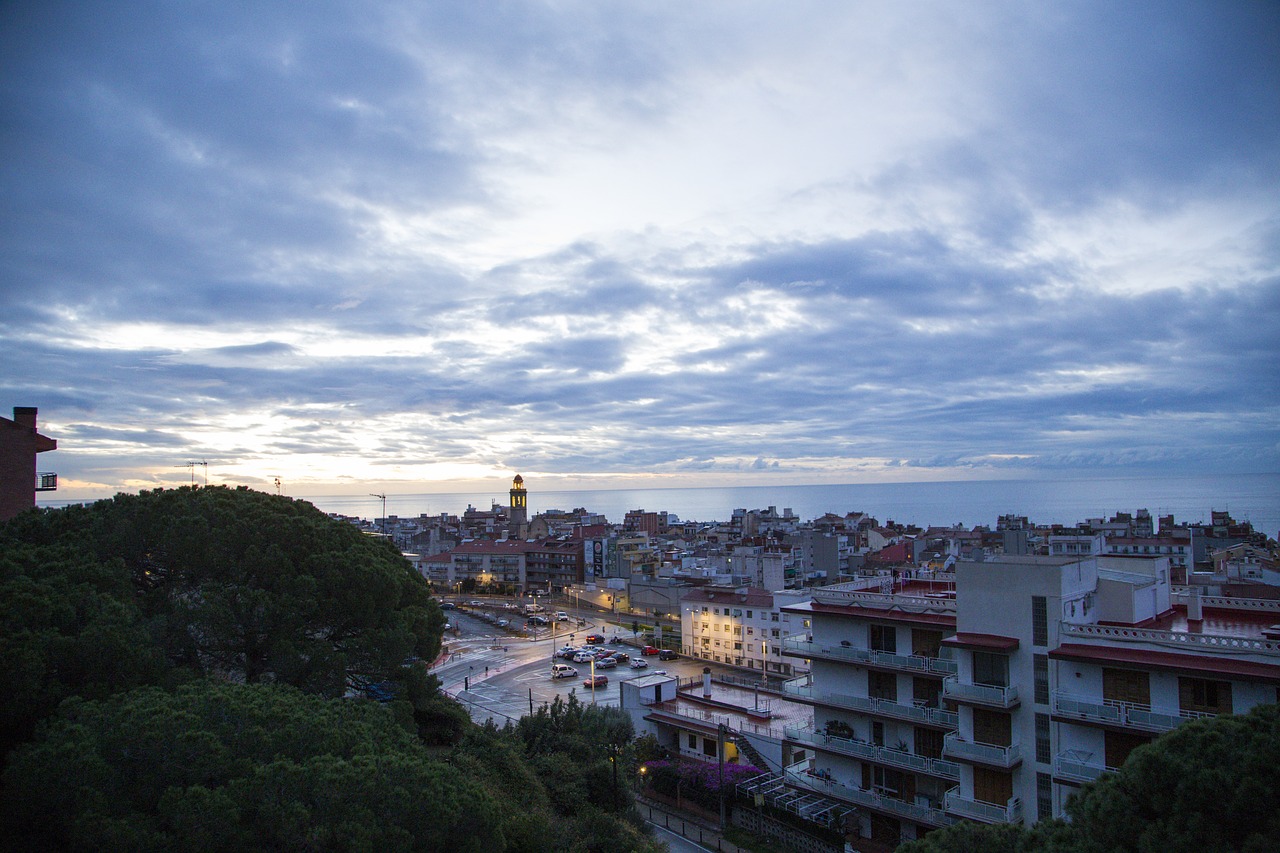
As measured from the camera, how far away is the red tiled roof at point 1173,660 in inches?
645

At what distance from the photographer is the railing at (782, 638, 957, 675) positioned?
72.7 feet

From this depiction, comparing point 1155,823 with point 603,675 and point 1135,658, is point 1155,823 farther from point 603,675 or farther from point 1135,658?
point 603,675

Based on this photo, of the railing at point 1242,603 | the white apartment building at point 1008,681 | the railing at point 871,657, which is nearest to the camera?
the white apartment building at point 1008,681

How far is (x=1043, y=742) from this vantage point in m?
19.4

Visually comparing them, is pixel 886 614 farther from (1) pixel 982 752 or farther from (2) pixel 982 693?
(1) pixel 982 752

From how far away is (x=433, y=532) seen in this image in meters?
119

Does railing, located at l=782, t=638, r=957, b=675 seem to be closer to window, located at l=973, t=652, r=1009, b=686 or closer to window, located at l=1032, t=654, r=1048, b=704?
window, located at l=973, t=652, r=1009, b=686

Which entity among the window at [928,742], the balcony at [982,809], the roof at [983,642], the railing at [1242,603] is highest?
the railing at [1242,603]

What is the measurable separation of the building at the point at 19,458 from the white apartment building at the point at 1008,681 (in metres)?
28.9

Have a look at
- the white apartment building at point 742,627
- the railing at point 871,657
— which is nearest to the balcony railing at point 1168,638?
the railing at point 871,657

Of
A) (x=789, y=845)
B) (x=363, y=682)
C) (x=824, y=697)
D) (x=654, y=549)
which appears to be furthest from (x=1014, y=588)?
(x=654, y=549)

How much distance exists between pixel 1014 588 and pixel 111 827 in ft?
64.4

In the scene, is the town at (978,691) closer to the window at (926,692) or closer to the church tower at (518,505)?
the window at (926,692)

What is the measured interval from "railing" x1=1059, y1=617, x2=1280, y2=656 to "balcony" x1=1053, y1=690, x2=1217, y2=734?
1.48 m
